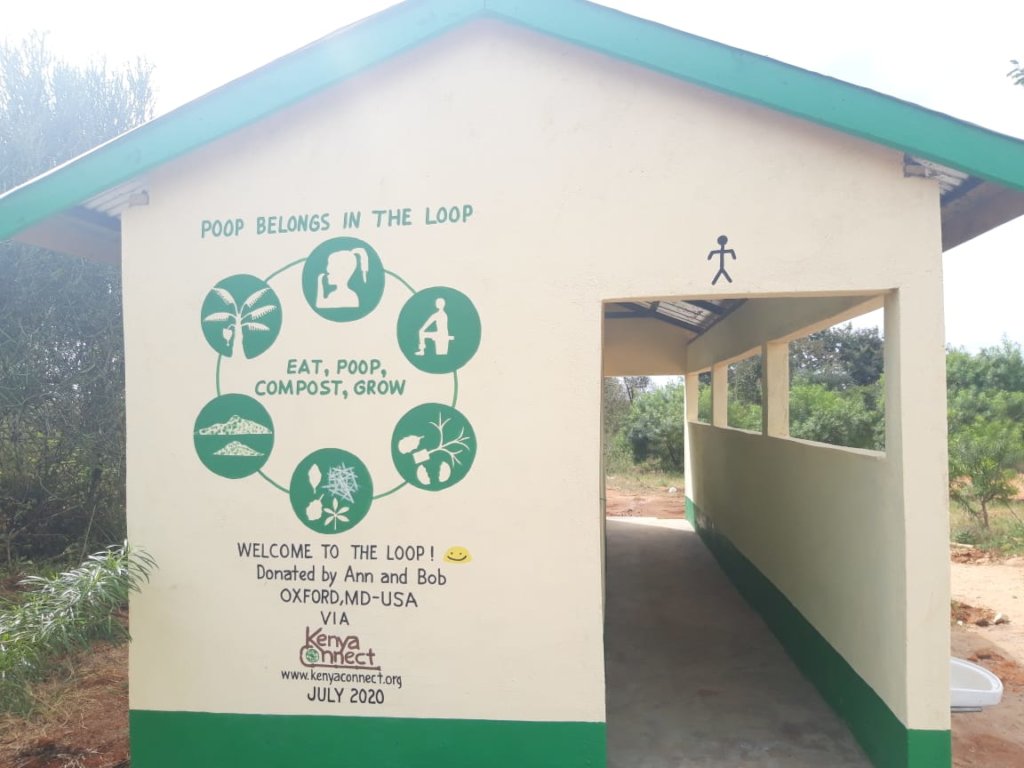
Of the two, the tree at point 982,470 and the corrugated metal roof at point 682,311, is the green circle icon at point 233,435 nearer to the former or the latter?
the corrugated metal roof at point 682,311

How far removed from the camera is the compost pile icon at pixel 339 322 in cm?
358

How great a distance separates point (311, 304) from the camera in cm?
371

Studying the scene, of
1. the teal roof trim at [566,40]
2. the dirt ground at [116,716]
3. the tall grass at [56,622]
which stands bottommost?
the dirt ground at [116,716]

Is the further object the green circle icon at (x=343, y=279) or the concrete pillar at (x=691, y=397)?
the concrete pillar at (x=691, y=397)

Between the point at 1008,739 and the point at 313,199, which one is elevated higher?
the point at 313,199

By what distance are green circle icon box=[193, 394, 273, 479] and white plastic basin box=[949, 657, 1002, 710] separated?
12.5ft

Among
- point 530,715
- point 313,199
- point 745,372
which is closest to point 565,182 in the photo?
point 313,199

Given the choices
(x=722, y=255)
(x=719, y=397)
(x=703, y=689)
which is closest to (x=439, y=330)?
(x=722, y=255)

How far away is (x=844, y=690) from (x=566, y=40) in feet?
13.0

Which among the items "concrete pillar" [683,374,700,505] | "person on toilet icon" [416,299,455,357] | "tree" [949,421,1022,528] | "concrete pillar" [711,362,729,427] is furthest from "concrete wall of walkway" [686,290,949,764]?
"tree" [949,421,1022,528]

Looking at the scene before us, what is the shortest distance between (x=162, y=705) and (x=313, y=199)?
9.12 feet

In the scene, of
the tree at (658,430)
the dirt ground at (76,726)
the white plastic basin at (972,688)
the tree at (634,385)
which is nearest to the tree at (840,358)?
the tree at (634,385)

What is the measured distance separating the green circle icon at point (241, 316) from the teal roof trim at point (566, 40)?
0.72 meters

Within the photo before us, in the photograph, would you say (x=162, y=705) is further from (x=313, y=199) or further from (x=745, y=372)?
(x=745, y=372)
